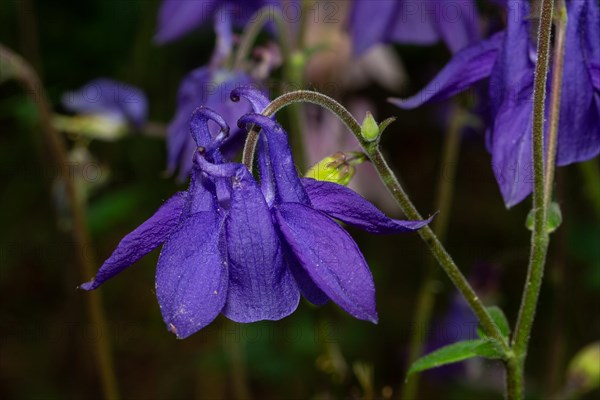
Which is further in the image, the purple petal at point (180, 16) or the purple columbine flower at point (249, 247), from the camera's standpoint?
the purple petal at point (180, 16)

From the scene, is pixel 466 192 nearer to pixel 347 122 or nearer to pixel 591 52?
pixel 591 52

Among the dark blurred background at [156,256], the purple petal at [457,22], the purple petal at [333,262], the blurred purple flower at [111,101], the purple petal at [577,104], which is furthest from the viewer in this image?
the dark blurred background at [156,256]

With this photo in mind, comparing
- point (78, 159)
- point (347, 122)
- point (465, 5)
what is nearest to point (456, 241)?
point (78, 159)

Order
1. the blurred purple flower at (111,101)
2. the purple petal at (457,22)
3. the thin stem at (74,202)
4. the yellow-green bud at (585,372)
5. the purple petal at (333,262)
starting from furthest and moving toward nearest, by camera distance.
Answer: the blurred purple flower at (111,101) < the thin stem at (74,202) < the yellow-green bud at (585,372) < the purple petal at (457,22) < the purple petal at (333,262)

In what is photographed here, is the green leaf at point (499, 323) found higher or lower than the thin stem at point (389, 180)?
lower

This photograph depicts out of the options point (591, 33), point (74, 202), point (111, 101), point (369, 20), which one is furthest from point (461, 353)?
point (111, 101)

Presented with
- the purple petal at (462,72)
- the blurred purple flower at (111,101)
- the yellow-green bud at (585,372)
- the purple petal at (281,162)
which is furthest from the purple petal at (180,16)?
the yellow-green bud at (585,372)

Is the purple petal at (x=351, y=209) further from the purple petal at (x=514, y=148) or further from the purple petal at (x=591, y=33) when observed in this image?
the purple petal at (x=591, y=33)
